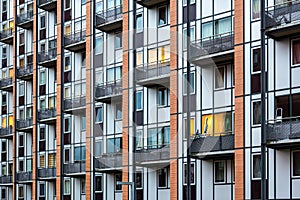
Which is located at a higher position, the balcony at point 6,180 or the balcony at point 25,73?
the balcony at point 25,73

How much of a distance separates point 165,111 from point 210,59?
521 cm

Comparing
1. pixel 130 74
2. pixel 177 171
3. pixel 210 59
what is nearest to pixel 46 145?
pixel 130 74

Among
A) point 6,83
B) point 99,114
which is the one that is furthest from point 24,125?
point 99,114

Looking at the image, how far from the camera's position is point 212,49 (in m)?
37.4

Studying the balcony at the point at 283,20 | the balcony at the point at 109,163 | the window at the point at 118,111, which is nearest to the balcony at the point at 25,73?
the balcony at the point at 109,163

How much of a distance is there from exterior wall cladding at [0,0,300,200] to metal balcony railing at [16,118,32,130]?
0.08m

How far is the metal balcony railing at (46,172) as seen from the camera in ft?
169

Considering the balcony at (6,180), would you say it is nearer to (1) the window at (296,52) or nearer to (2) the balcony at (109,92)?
(2) the balcony at (109,92)

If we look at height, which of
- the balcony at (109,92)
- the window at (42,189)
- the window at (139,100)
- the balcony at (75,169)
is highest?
the balcony at (109,92)

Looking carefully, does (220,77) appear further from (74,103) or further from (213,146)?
(74,103)

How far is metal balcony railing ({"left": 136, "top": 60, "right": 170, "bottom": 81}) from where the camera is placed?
40844 mm

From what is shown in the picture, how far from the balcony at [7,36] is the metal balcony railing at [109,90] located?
1565 cm

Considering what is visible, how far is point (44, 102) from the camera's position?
2120 inches

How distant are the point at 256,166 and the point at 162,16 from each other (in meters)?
12.2
